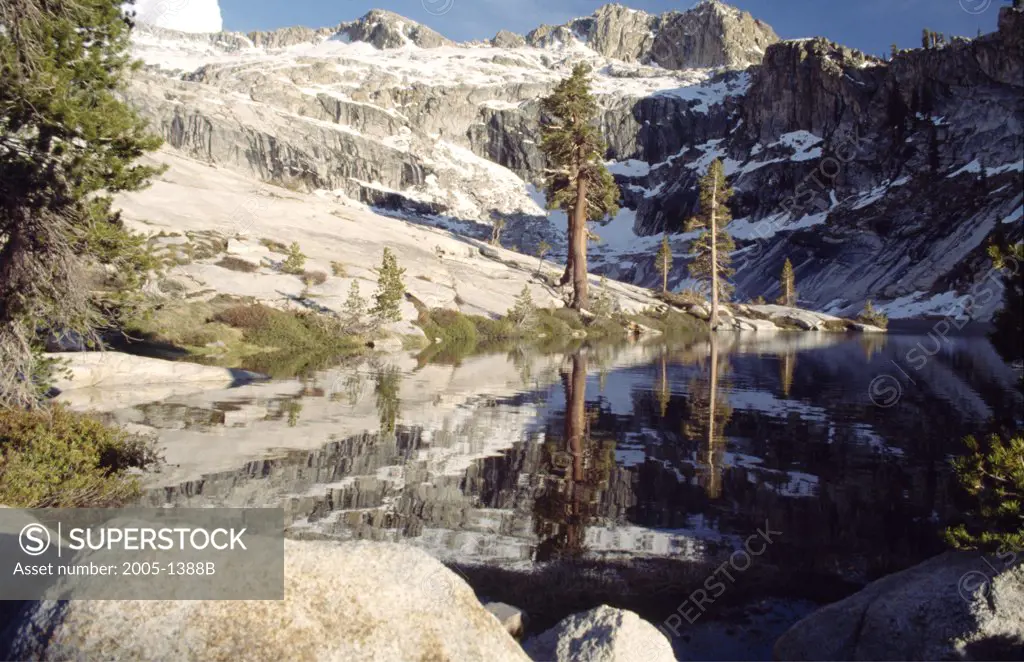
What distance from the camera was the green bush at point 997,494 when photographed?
5.25 meters

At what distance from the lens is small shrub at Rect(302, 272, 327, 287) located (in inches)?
1347

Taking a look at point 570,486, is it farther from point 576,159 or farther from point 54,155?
point 576,159

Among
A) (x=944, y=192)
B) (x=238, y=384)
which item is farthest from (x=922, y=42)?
(x=238, y=384)

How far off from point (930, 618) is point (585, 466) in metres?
6.16

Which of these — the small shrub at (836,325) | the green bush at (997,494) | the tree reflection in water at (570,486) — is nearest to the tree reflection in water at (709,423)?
the tree reflection in water at (570,486)

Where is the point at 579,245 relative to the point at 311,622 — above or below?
above

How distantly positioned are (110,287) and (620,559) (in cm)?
1164

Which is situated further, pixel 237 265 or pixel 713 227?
pixel 713 227

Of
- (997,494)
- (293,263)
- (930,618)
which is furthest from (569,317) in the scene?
(930,618)

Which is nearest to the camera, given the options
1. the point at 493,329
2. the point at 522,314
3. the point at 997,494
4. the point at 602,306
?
the point at 997,494

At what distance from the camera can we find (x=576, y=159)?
153ft

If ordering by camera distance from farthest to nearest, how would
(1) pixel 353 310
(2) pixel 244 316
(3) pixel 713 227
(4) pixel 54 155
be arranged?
1. (3) pixel 713 227
2. (1) pixel 353 310
3. (2) pixel 244 316
4. (4) pixel 54 155

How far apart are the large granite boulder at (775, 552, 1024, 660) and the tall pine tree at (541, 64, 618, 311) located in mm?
41812

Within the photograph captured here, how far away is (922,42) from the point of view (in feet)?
502
